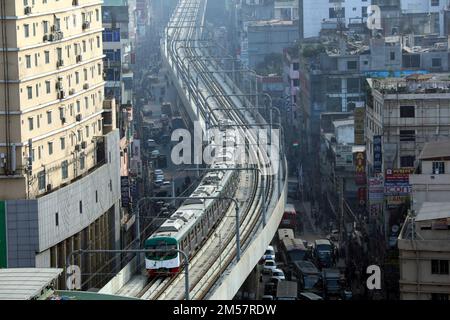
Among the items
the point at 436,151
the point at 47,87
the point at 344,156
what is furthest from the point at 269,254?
the point at 47,87

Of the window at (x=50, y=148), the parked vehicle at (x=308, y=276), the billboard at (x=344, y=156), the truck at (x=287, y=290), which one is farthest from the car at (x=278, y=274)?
the billboard at (x=344, y=156)

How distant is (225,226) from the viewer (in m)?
29.9

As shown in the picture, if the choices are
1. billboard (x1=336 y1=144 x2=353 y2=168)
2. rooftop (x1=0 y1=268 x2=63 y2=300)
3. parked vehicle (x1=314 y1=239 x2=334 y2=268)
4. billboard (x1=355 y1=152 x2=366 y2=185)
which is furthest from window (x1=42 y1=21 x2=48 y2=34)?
billboard (x1=336 y1=144 x2=353 y2=168)

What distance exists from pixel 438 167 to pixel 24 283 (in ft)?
35.4

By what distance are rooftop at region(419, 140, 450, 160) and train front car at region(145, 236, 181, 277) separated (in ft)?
14.7

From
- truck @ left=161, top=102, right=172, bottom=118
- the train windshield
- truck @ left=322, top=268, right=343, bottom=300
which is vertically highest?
the train windshield

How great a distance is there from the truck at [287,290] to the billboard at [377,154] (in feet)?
16.5

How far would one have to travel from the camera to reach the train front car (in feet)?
76.6

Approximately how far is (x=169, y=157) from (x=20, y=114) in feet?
80.9

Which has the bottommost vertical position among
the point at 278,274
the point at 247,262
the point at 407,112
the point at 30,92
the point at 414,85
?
the point at 278,274

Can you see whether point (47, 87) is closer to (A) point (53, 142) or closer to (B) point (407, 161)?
(A) point (53, 142)

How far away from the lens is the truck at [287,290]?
25.2 metres

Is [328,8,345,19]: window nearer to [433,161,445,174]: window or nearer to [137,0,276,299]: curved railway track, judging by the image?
[137,0,276,299]: curved railway track

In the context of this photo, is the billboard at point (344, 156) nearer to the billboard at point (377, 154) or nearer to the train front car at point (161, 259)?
the billboard at point (377, 154)
